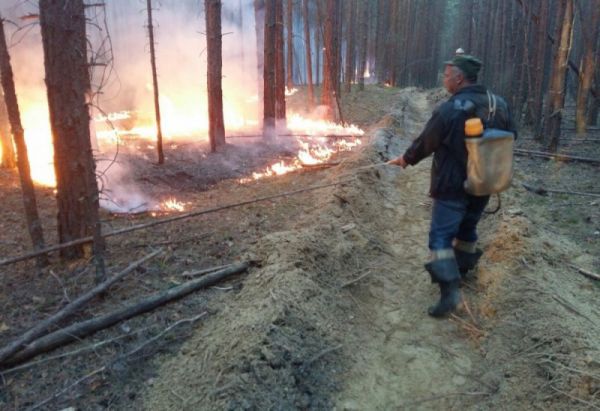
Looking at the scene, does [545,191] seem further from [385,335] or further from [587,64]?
[587,64]

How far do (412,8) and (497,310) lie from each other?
4244cm

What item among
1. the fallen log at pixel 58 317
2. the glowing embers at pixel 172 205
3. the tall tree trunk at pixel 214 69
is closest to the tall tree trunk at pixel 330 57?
the tall tree trunk at pixel 214 69

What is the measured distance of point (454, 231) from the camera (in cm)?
→ 457

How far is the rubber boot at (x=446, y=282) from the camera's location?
452 cm

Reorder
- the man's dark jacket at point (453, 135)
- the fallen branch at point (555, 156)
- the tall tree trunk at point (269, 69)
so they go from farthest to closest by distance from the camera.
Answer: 1. the tall tree trunk at point (269, 69)
2. the fallen branch at point (555, 156)
3. the man's dark jacket at point (453, 135)

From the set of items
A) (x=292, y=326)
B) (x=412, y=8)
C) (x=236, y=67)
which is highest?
(x=412, y=8)

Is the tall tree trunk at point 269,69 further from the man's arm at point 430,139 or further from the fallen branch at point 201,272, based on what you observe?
the man's arm at point 430,139

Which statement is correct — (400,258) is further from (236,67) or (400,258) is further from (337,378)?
(236,67)

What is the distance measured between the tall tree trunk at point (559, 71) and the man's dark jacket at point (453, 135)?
26.4 feet

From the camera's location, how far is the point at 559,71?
11031 mm

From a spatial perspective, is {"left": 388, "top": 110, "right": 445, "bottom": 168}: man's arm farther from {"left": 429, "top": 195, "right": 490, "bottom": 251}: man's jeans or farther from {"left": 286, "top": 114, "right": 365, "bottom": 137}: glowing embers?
{"left": 286, "top": 114, "right": 365, "bottom": 137}: glowing embers

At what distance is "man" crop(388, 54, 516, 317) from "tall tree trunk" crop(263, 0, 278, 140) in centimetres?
1083

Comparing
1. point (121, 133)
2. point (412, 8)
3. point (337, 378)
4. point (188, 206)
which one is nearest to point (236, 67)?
point (121, 133)

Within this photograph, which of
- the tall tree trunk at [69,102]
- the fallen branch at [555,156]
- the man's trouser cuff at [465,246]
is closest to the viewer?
the tall tree trunk at [69,102]
